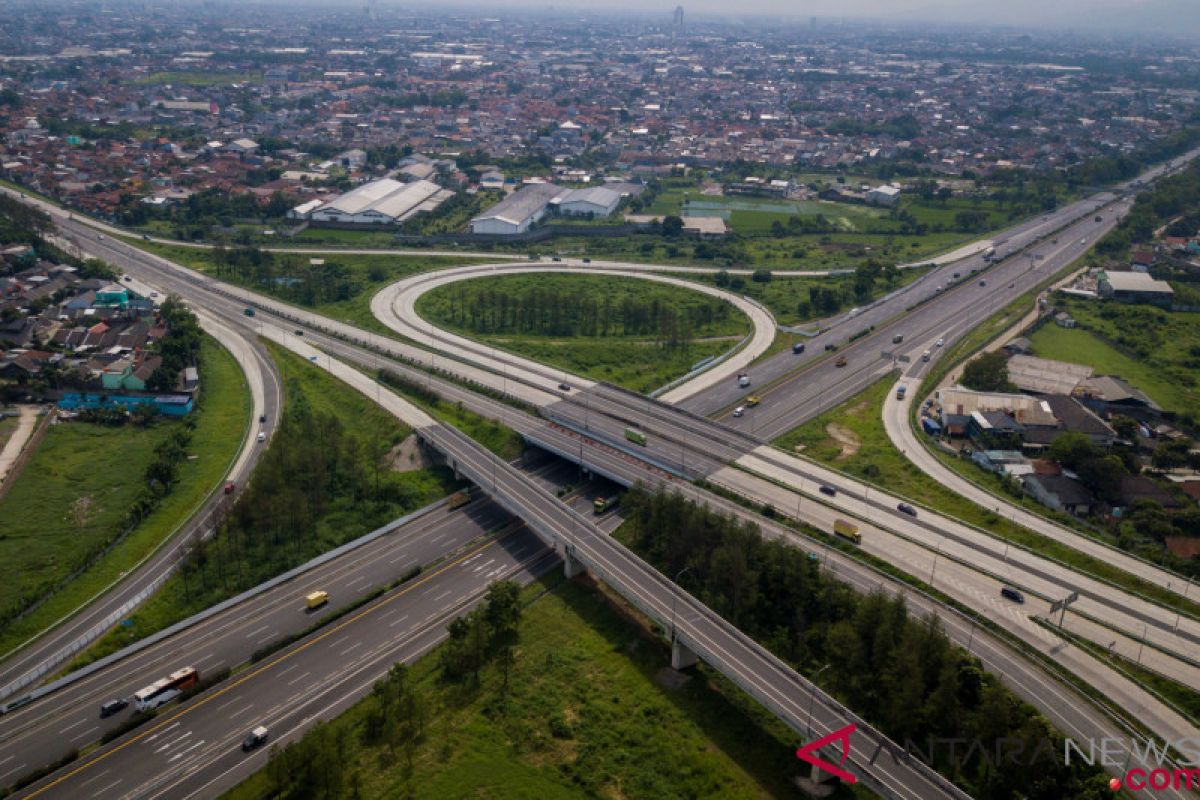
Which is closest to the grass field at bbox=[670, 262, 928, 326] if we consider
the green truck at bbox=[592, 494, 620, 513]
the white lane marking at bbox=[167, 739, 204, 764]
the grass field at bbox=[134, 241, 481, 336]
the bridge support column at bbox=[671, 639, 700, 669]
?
the grass field at bbox=[134, 241, 481, 336]

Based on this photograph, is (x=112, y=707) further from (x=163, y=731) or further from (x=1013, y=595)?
(x=1013, y=595)

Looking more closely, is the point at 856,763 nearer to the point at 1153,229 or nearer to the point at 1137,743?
the point at 1137,743

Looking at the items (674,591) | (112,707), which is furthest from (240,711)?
(674,591)

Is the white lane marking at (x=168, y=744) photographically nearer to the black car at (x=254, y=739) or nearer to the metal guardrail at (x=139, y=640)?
the black car at (x=254, y=739)

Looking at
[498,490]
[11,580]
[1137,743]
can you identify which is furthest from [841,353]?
[11,580]

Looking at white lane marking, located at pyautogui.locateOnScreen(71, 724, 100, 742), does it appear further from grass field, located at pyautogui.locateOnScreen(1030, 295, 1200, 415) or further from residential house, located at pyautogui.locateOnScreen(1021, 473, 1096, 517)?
grass field, located at pyautogui.locateOnScreen(1030, 295, 1200, 415)

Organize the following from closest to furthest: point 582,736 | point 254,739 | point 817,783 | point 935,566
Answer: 1. point 817,783
2. point 254,739
3. point 582,736
4. point 935,566

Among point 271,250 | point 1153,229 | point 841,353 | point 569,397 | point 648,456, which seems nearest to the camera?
point 648,456
